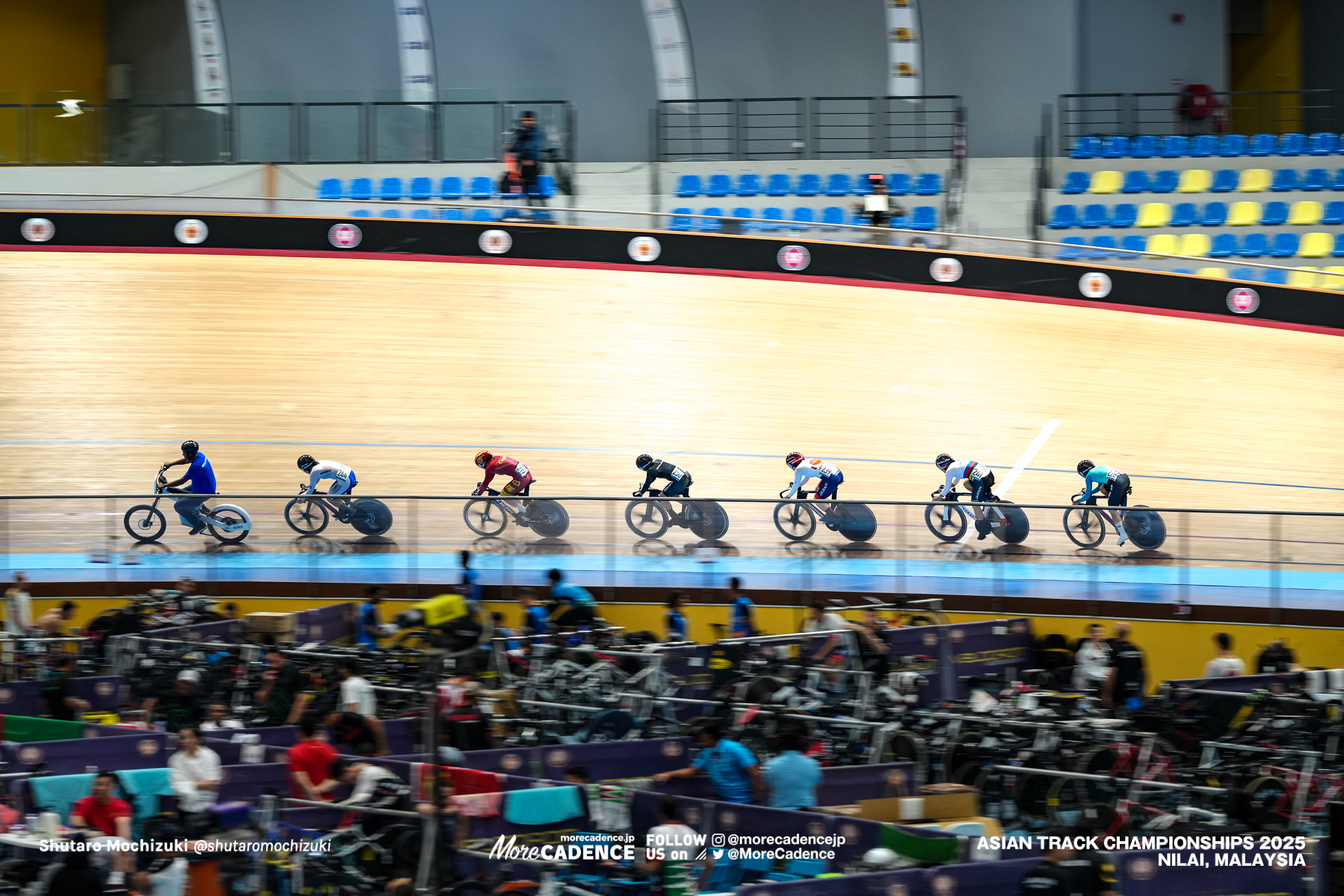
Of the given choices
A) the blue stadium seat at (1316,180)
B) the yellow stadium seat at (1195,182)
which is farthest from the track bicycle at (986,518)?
the blue stadium seat at (1316,180)

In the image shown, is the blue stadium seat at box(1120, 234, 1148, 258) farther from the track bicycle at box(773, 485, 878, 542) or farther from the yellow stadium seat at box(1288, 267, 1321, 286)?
the track bicycle at box(773, 485, 878, 542)

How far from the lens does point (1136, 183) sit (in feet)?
74.6

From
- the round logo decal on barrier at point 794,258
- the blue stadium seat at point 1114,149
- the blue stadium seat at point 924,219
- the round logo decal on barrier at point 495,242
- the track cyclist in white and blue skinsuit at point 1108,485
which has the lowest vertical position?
the track cyclist in white and blue skinsuit at point 1108,485

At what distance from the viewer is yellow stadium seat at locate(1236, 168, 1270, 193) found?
73.6ft

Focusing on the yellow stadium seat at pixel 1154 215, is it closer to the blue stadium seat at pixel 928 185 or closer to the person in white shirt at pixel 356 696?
the blue stadium seat at pixel 928 185

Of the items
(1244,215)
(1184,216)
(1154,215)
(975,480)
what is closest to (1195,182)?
(1184,216)

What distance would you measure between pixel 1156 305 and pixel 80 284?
1498 cm

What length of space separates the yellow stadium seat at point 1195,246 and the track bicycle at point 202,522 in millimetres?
15145

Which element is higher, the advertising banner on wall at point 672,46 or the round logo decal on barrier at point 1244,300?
the advertising banner on wall at point 672,46

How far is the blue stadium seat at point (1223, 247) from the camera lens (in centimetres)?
2150

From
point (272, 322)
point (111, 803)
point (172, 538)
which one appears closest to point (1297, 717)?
point (111, 803)

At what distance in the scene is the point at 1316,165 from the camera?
2286cm

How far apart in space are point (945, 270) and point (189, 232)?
11.0m

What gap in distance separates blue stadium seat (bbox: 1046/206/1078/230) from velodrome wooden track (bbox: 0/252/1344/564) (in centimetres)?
290
